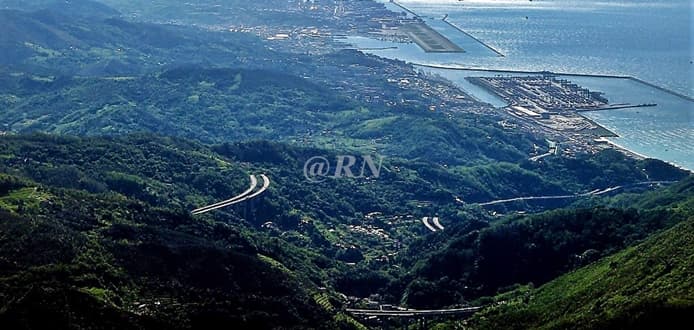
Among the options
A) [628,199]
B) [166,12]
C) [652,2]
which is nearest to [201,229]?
[628,199]

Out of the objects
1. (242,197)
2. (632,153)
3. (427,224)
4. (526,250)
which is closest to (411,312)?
(526,250)

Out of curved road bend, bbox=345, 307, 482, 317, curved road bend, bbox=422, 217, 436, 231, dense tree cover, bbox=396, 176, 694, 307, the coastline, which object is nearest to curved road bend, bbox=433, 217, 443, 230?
curved road bend, bbox=422, 217, 436, 231

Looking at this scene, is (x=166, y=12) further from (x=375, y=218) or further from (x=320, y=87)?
(x=375, y=218)

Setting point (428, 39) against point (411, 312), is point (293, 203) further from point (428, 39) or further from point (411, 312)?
point (428, 39)

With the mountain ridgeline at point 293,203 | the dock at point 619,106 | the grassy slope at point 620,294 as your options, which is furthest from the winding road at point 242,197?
the dock at point 619,106

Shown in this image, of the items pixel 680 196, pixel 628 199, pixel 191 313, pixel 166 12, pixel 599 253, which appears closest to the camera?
pixel 191 313

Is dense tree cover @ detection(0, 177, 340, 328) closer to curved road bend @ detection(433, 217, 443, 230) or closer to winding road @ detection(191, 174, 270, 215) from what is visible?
winding road @ detection(191, 174, 270, 215)

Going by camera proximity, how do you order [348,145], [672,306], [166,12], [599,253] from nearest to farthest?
1. [672,306]
2. [599,253]
3. [348,145]
4. [166,12]
